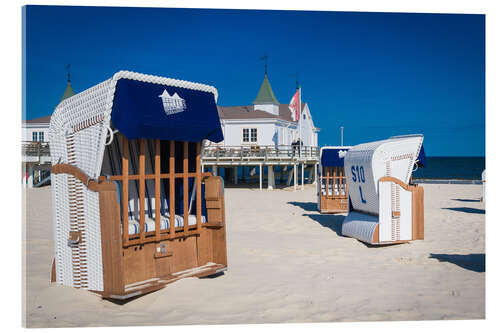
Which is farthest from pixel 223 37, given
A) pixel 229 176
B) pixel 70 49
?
pixel 229 176

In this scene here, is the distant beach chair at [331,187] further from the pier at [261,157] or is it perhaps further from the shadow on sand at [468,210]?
the pier at [261,157]

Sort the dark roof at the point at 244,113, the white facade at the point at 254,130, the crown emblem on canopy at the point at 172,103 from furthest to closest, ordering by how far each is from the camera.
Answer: the dark roof at the point at 244,113 → the white facade at the point at 254,130 → the crown emblem on canopy at the point at 172,103

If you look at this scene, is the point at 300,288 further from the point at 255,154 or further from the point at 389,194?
the point at 255,154

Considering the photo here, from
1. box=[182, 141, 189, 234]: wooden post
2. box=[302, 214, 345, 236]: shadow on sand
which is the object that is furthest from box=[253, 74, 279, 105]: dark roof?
box=[182, 141, 189, 234]: wooden post

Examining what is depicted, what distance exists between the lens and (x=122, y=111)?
468 cm

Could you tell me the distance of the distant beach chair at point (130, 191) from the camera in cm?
469

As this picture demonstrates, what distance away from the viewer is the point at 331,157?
13266mm

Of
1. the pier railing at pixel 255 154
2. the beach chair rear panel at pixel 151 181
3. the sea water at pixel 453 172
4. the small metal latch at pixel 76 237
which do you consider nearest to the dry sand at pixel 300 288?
the small metal latch at pixel 76 237

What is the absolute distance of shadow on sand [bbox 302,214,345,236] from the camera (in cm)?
1031

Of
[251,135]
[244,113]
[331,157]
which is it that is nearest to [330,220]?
[331,157]

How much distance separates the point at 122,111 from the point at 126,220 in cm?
123

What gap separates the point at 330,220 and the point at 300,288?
6.29 meters

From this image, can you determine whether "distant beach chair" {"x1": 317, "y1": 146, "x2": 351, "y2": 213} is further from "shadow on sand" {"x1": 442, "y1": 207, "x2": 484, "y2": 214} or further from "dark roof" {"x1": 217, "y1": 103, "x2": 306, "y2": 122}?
"dark roof" {"x1": 217, "y1": 103, "x2": 306, "y2": 122}
